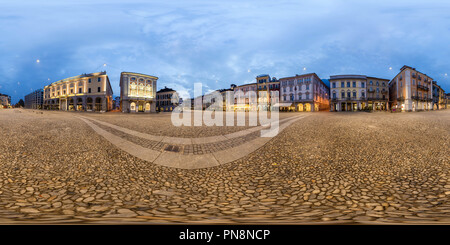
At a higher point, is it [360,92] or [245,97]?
[245,97]

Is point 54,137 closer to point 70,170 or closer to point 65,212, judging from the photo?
point 70,170

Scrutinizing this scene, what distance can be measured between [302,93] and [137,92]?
54.2 m

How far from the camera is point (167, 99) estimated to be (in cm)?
8969

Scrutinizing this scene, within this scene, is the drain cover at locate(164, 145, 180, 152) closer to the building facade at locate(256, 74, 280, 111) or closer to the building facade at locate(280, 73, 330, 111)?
the building facade at locate(280, 73, 330, 111)

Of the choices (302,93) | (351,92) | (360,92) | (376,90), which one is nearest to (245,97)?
(302,93)

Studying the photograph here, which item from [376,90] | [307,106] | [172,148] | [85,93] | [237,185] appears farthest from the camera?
[307,106]

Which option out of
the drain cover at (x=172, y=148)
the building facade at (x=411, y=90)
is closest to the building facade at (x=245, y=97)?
the building facade at (x=411, y=90)

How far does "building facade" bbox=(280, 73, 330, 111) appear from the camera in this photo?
202 feet

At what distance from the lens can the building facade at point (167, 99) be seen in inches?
3473

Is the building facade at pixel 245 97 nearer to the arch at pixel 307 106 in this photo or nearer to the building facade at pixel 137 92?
the arch at pixel 307 106

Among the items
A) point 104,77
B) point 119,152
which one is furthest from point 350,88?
point 104,77

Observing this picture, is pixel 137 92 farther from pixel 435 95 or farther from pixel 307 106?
pixel 435 95

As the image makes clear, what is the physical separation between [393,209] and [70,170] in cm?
850

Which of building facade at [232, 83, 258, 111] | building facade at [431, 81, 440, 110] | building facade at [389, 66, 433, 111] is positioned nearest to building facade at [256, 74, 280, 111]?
building facade at [232, 83, 258, 111]
